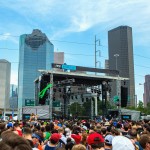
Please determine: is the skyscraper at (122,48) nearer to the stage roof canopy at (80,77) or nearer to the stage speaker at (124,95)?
the stage roof canopy at (80,77)

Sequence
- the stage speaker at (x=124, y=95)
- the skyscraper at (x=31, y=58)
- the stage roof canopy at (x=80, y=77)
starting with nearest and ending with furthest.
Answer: the stage roof canopy at (x=80, y=77)
the stage speaker at (x=124, y=95)
the skyscraper at (x=31, y=58)

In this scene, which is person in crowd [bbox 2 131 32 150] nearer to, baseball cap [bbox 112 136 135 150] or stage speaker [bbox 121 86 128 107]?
baseball cap [bbox 112 136 135 150]

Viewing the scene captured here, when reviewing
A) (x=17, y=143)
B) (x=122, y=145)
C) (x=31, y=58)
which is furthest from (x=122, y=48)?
(x=17, y=143)

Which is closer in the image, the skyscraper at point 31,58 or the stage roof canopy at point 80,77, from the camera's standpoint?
the stage roof canopy at point 80,77

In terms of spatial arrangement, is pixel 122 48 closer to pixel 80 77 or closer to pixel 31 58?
pixel 80 77

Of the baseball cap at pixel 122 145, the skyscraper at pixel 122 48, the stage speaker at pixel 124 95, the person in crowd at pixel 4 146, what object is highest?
the skyscraper at pixel 122 48

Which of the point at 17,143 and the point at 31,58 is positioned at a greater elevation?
the point at 31,58

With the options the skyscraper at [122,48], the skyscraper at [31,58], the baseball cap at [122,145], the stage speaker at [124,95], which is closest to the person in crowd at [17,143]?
the baseball cap at [122,145]

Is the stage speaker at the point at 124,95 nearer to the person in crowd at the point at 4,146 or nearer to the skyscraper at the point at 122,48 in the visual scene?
the person in crowd at the point at 4,146

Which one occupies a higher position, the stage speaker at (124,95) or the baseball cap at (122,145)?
the stage speaker at (124,95)

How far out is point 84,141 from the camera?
788 centimetres

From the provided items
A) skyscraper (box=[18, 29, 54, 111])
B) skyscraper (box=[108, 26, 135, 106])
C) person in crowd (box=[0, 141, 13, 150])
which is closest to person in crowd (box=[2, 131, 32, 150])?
person in crowd (box=[0, 141, 13, 150])

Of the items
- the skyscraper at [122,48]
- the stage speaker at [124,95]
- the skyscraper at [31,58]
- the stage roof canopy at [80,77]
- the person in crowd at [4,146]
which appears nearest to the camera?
the person in crowd at [4,146]

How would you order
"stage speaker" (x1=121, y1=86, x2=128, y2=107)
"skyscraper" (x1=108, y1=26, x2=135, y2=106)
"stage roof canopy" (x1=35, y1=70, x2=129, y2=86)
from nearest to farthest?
"stage roof canopy" (x1=35, y1=70, x2=129, y2=86)
"stage speaker" (x1=121, y1=86, x2=128, y2=107)
"skyscraper" (x1=108, y1=26, x2=135, y2=106)
